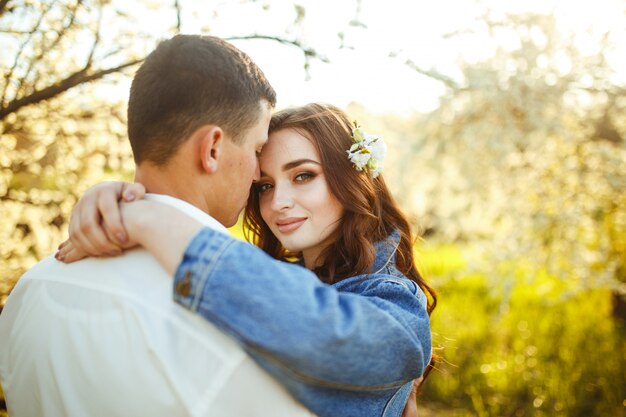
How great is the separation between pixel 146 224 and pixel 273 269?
0.36 metres

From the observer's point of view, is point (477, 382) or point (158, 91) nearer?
point (158, 91)

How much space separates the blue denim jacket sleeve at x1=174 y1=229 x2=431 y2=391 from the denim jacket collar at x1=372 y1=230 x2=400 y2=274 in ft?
2.84

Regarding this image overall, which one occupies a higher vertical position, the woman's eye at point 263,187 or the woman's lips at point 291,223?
the woman's eye at point 263,187

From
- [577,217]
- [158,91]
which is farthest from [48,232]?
[577,217]

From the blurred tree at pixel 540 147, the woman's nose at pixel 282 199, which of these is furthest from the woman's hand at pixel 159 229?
the blurred tree at pixel 540 147

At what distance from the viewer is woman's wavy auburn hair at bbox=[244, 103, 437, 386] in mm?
2346

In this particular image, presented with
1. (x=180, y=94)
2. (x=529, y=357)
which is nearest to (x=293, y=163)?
(x=180, y=94)

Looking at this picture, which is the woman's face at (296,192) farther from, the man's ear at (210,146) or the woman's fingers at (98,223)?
the woman's fingers at (98,223)

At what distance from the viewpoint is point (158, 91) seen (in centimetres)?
151

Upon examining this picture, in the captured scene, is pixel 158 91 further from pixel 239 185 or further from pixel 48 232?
pixel 48 232

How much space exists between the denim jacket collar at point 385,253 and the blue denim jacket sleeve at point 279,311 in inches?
34.1

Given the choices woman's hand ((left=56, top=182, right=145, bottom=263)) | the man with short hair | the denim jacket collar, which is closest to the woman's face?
the denim jacket collar

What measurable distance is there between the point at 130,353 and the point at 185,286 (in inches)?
8.8

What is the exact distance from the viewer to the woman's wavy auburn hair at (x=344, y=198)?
2.35m
